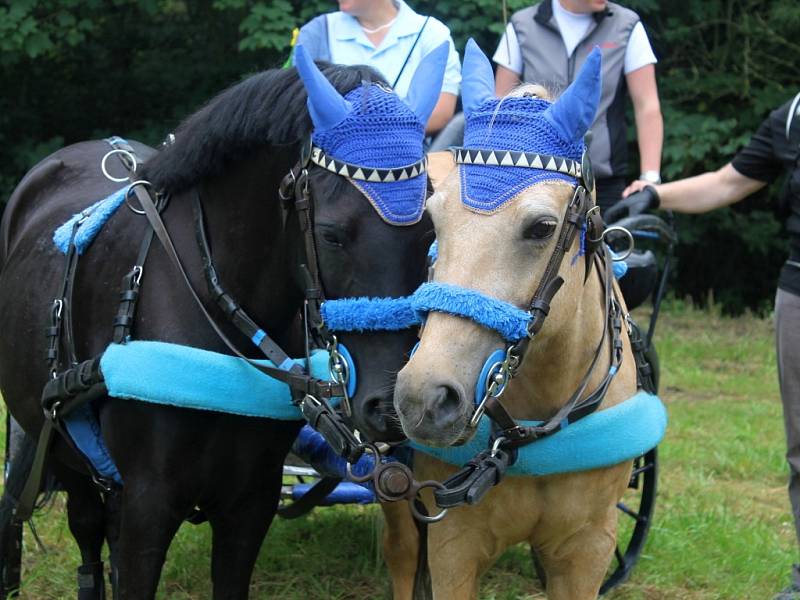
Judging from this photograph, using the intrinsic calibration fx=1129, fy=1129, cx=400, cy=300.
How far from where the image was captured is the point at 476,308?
88.4 inches

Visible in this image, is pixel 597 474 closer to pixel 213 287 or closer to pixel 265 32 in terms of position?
pixel 213 287

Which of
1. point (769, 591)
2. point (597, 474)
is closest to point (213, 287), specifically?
point (597, 474)

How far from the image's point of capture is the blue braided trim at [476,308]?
88.5 inches

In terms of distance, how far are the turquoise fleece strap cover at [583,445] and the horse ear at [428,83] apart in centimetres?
81

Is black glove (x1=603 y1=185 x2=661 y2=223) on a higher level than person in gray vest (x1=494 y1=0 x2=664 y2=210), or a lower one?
lower

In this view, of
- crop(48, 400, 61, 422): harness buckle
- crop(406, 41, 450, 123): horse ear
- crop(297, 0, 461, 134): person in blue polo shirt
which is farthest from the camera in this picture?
crop(297, 0, 461, 134): person in blue polo shirt

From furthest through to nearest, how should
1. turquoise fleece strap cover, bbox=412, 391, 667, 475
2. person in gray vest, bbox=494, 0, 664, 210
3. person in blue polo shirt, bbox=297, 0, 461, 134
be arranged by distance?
1. person in gray vest, bbox=494, 0, 664, 210
2. person in blue polo shirt, bbox=297, 0, 461, 134
3. turquoise fleece strap cover, bbox=412, 391, 667, 475

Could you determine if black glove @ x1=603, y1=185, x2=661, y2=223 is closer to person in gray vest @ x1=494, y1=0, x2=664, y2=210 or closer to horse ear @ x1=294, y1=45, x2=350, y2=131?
person in gray vest @ x1=494, y1=0, x2=664, y2=210

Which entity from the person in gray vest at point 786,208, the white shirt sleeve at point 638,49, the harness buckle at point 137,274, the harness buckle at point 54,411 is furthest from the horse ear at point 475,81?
the white shirt sleeve at point 638,49

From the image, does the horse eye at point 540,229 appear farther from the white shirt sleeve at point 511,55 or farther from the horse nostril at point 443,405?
the white shirt sleeve at point 511,55

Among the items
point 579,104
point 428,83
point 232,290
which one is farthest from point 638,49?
point 232,290

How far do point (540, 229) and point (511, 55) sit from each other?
1969 mm

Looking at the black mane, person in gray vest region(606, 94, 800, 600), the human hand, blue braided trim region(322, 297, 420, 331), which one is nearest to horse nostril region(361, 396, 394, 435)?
blue braided trim region(322, 297, 420, 331)

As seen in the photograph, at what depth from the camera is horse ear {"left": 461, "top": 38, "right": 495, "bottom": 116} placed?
265cm
